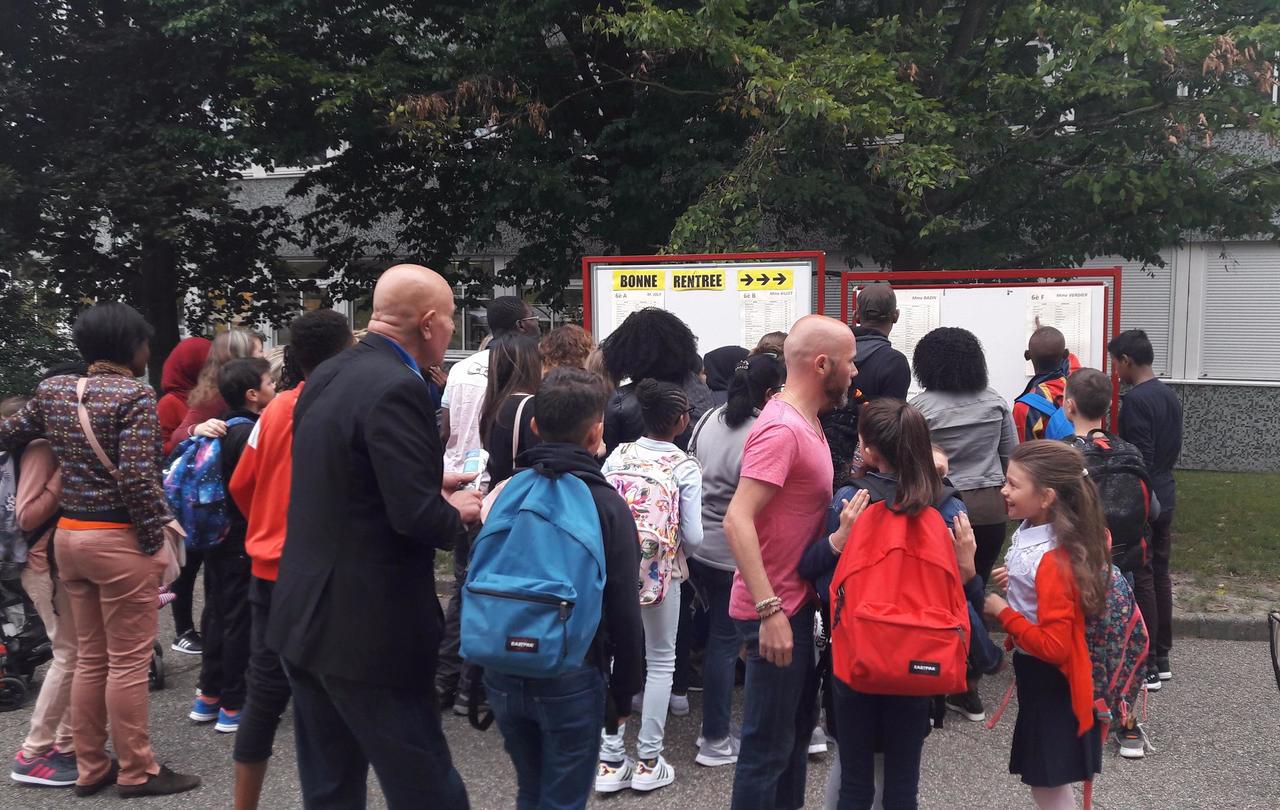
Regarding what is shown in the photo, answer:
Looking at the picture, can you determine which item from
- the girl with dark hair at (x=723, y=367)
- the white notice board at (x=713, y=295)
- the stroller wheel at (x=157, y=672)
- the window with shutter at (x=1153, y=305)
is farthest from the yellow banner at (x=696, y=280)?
the window with shutter at (x=1153, y=305)

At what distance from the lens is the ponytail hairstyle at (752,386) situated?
13.5 ft

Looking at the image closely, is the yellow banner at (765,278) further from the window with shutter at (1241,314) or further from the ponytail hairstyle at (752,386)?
the window with shutter at (1241,314)

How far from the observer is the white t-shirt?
16.9ft

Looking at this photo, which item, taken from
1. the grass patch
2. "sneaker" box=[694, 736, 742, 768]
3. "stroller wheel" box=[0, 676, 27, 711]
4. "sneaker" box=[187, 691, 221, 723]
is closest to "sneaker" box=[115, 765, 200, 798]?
"sneaker" box=[187, 691, 221, 723]

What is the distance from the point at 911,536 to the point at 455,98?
8018 mm

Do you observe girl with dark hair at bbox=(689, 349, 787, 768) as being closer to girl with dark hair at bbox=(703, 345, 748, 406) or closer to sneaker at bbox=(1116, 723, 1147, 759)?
girl with dark hair at bbox=(703, 345, 748, 406)

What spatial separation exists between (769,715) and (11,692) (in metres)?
4.04

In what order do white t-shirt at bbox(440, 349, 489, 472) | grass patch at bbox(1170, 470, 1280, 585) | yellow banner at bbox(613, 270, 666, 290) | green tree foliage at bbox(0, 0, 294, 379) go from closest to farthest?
white t-shirt at bbox(440, 349, 489, 472) < yellow banner at bbox(613, 270, 666, 290) < grass patch at bbox(1170, 470, 1280, 585) < green tree foliage at bbox(0, 0, 294, 379)

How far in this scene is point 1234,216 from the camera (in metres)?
8.45

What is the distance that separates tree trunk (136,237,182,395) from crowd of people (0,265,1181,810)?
304 inches

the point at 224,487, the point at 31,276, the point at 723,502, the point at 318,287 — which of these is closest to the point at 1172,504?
the point at 723,502

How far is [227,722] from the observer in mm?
4824

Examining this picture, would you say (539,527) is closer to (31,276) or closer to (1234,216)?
(1234,216)

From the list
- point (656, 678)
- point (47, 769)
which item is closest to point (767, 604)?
point (656, 678)
